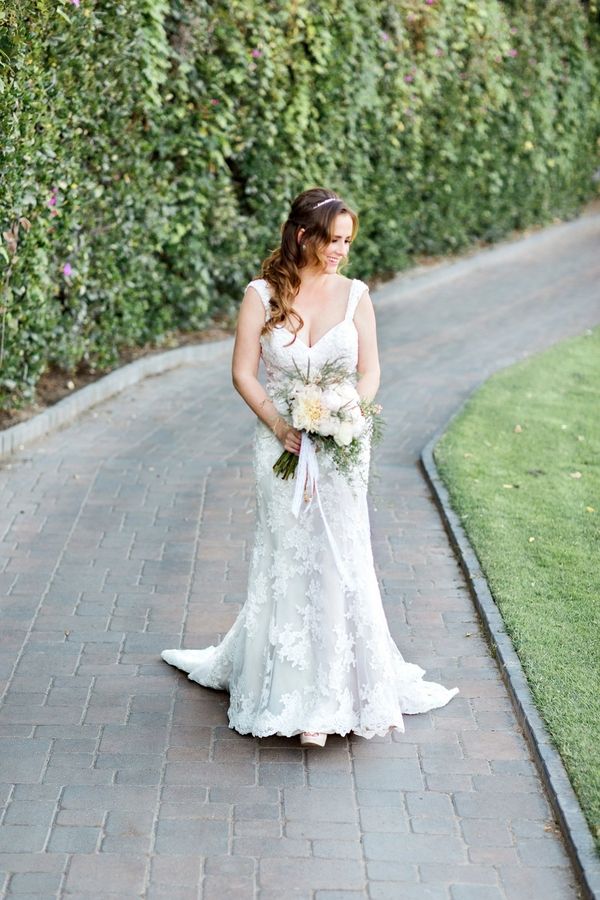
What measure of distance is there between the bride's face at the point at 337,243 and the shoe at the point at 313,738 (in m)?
1.90

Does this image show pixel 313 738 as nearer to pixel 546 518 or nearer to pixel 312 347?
pixel 312 347

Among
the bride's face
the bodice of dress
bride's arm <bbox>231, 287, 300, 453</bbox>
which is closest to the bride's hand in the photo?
bride's arm <bbox>231, 287, 300, 453</bbox>

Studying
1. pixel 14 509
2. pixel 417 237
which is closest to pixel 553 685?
pixel 14 509

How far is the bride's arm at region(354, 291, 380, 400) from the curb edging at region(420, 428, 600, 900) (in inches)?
58.1

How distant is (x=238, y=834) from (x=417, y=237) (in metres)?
13.2

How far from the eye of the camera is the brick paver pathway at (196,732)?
416cm

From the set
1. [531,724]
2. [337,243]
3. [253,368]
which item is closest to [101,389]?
[253,368]

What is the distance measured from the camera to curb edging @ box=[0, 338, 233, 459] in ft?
29.5

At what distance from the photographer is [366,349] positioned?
16.9 ft

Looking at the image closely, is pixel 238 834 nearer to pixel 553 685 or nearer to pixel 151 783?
pixel 151 783

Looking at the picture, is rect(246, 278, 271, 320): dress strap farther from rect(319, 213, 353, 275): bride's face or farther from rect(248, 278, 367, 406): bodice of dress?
rect(319, 213, 353, 275): bride's face

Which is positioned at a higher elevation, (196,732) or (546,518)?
(196,732)

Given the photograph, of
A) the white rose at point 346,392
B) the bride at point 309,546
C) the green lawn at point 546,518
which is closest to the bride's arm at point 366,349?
the bride at point 309,546

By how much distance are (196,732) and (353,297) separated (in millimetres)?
1948
